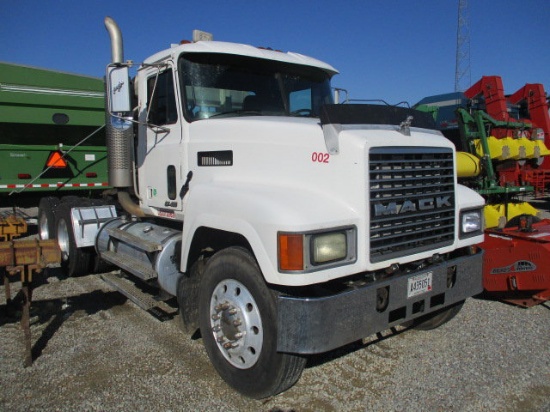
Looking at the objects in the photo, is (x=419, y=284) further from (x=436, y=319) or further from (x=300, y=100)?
(x=300, y=100)

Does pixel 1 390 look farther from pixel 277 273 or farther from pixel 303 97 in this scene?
pixel 303 97

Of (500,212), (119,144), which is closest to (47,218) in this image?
(119,144)

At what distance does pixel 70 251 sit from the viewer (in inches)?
249

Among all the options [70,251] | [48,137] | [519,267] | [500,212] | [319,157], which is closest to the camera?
[319,157]

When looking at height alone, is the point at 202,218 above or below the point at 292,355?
above

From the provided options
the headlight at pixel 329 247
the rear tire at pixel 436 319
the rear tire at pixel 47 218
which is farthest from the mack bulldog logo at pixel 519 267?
the rear tire at pixel 47 218

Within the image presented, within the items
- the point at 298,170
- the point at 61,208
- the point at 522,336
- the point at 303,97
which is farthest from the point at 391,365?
the point at 61,208

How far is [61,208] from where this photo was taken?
6.70 metres

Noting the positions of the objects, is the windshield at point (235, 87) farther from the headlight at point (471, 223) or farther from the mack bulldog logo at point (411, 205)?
the headlight at point (471, 223)

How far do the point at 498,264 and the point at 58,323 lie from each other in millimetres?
4618

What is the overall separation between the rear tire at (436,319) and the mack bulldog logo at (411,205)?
121 centimetres

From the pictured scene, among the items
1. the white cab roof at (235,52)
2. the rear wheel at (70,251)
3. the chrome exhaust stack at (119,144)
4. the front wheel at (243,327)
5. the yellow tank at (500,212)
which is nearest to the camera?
the front wheel at (243,327)

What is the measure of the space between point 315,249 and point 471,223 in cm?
179

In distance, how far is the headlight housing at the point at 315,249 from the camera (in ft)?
9.00
